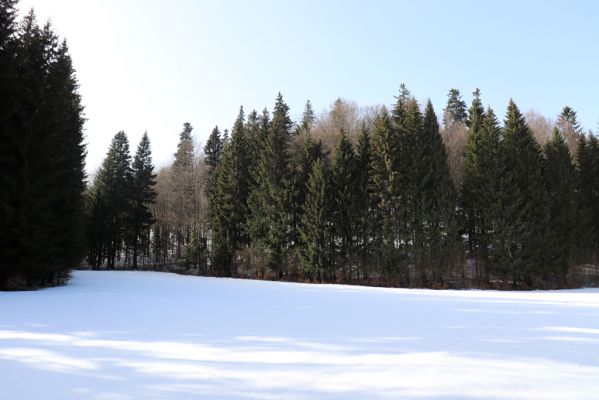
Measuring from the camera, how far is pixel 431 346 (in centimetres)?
537

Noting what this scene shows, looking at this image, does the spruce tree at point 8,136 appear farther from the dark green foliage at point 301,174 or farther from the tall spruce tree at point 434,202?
the tall spruce tree at point 434,202

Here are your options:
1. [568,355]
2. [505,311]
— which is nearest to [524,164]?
[505,311]

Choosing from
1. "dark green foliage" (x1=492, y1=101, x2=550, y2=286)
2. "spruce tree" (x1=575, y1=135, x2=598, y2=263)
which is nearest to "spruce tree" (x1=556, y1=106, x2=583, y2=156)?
"spruce tree" (x1=575, y1=135, x2=598, y2=263)

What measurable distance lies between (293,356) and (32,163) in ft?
50.0

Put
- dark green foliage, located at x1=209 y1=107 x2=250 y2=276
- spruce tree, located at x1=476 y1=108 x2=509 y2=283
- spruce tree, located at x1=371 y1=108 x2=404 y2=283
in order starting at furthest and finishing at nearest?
dark green foliage, located at x1=209 y1=107 x2=250 y2=276
spruce tree, located at x1=476 y1=108 x2=509 y2=283
spruce tree, located at x1=371 y1=108 x2=404 y2=283

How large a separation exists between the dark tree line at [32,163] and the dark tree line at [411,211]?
16953 millimetres

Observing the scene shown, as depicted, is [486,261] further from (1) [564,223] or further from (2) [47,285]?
(2) [47,285]

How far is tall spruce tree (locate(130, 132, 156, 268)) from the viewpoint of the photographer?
4475 cm

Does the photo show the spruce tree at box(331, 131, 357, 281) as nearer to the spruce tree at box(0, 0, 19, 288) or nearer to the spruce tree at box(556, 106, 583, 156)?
the spruce tree at box(0, 0, 19, 288)

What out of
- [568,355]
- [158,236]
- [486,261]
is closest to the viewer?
[568,355]

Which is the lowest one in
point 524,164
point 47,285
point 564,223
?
point 47,285

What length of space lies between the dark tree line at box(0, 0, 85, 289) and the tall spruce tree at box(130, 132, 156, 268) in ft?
94.9

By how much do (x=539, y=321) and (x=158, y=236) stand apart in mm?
48127

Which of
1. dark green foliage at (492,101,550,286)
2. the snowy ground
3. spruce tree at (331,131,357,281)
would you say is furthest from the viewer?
spruce tree at (331,131,357,281)
